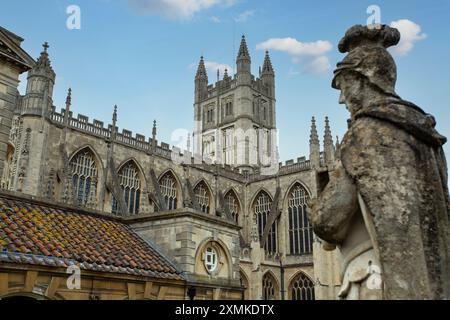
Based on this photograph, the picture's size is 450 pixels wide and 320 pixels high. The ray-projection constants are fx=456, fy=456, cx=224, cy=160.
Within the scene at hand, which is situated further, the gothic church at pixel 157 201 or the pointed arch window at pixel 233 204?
the pointed arch window at pixel 233 204

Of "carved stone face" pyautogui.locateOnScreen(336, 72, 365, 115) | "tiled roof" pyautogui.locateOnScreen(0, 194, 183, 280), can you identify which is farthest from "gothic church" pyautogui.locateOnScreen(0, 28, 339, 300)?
"carved stone face" pyautogui.locateOnScreen(336, 72, 365, 115)

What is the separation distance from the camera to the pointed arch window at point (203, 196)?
35.4 meters

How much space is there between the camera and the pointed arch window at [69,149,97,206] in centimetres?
2728

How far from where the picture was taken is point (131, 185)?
30.5 m

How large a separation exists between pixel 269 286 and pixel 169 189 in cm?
1040

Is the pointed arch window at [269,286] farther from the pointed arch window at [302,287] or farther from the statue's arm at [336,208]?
the statue's arm at [336,208]

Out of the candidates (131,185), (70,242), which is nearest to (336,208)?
(70,242)

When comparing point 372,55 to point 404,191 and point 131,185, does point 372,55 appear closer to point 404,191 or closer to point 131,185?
point 404,191

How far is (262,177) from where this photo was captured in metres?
38.7

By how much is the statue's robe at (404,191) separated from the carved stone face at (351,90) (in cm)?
12

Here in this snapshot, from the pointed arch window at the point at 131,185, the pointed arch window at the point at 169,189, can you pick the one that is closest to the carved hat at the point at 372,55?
the pointed arch window at the point at 131,185

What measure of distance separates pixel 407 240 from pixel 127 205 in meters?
28.7

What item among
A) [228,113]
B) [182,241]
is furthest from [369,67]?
[228,113]

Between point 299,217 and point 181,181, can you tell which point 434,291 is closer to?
point 181,181
